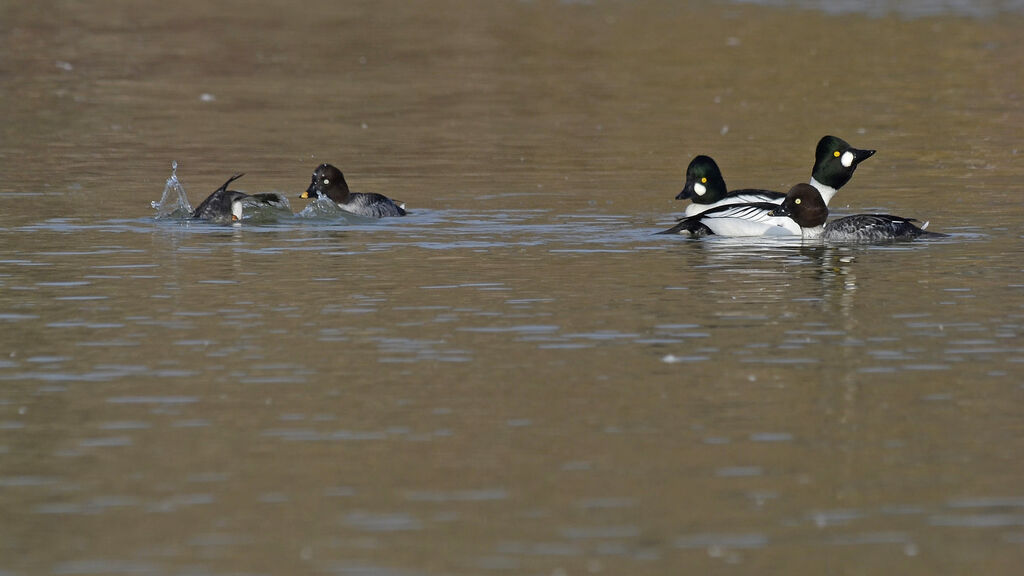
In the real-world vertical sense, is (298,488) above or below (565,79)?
below

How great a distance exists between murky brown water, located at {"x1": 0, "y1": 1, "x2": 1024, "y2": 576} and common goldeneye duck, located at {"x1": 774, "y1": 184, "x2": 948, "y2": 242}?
41 cm

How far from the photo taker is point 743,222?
64.7 feet

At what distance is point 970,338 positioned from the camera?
13.1 m

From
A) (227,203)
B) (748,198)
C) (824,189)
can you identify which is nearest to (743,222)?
(748,198)

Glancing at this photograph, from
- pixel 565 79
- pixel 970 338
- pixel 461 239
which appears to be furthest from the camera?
pixel 565 79

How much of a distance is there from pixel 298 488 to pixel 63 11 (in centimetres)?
5020

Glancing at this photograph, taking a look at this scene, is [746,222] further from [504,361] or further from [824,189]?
[504,361]

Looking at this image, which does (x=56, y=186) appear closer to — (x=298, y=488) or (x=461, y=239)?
(x=461, y=239)

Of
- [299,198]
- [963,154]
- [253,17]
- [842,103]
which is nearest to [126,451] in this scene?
[299,198]

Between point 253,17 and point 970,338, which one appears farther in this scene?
point 253,17

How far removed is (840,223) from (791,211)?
0.65m

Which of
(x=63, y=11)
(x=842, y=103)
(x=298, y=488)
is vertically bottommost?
(x=298, y=488)

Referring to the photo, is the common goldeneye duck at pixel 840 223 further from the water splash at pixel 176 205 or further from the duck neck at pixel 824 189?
the water splash at pixel 176 205

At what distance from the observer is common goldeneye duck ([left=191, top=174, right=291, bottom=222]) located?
20516 millimetres
